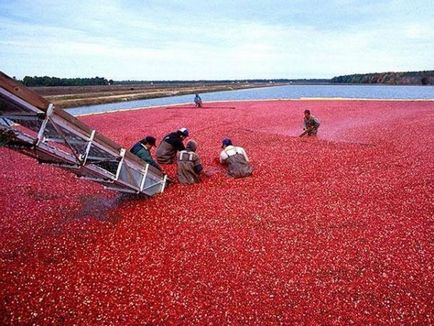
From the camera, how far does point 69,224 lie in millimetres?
8656

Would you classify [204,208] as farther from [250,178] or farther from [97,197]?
[97,197]

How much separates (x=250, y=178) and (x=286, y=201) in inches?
86.7

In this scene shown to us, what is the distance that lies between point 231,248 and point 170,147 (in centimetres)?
692

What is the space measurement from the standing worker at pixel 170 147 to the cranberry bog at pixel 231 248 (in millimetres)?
858

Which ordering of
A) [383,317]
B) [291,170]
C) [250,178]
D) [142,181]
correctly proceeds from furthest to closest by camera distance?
[291,170]
[250,178]
[142,181]
[383,317]

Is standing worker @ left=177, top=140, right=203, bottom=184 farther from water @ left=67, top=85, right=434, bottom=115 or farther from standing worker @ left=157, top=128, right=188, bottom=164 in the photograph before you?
water @ left=67, top=85, right=434, bottom=115

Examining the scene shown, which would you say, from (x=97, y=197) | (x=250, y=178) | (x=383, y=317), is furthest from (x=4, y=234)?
(x=383, y=317)

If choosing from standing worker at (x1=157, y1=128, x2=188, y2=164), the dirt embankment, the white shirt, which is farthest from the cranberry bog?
the dirt embankment

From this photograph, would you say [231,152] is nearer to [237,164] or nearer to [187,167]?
[237,164]

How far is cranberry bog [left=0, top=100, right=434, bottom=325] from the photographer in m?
5.43

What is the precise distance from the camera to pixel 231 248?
7039 millimetres

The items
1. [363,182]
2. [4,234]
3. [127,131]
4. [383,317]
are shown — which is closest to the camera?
[383,317]

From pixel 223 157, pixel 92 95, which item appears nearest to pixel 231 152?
pixel 223 157

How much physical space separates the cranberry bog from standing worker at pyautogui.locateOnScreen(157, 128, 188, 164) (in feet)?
2.81
